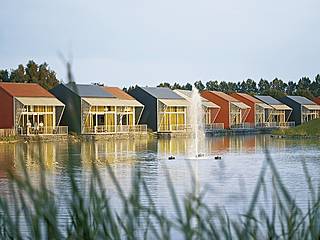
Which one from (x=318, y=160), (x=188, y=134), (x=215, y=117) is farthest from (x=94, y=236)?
(x=215, y=117)

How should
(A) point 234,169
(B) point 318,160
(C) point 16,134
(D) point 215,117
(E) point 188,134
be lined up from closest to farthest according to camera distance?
(A) point 234,169, (B) point 318,160, (C) point 16,134, (E) point 188,134, (D) point 215,117

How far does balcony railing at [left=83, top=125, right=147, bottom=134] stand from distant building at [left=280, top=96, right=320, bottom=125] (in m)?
25.7

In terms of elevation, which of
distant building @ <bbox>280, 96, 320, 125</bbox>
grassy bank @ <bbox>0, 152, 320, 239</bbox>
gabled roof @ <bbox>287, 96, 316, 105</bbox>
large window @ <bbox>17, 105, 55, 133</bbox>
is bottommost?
grassy bank @ <bbox>0, 152, 320, 239</bbox>

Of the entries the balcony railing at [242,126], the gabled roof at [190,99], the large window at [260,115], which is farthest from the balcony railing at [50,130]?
the large window at [260,115]

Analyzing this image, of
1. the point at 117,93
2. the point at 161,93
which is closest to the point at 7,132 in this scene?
the point at 117,93

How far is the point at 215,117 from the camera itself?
5959 cm

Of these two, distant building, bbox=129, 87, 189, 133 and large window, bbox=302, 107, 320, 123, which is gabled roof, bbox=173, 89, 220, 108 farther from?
large window, bbox=302, 107, 320, 123

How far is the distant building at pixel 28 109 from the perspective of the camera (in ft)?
133

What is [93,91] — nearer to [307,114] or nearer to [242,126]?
[242,126]

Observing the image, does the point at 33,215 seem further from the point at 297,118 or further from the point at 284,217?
the point at 297,118

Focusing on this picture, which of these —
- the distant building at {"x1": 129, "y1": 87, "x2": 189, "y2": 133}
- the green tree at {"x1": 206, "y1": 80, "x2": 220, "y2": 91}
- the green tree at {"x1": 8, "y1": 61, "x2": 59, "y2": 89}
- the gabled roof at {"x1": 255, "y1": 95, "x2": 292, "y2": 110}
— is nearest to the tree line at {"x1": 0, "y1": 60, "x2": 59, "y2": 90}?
the green tree at {"x1": 8, "y1": 61, "x2": 59, "y2": 89}

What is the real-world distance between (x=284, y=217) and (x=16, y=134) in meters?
36.7

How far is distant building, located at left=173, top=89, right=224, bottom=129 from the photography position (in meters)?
56.2

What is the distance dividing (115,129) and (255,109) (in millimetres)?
23087
